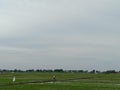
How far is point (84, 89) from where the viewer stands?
4750 centimetres

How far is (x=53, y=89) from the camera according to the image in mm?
45906

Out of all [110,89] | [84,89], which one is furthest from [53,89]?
[110,89]

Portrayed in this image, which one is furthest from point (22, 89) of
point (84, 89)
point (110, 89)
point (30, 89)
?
point (110, 89)

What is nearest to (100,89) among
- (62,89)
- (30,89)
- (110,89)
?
(110,89)

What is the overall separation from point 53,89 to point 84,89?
4.19 m

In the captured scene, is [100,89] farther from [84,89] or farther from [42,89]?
[42,89]

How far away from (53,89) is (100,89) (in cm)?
582

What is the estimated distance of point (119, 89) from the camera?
47062mm

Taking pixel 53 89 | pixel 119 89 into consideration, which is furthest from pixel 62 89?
pixel 119 89

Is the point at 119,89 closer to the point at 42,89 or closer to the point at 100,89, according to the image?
the point at 100,89

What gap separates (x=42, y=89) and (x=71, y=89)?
3.58 metres

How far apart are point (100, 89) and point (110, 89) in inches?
50.1

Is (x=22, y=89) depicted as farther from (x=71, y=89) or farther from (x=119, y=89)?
(x=119, y=89)

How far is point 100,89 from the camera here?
46.6m
